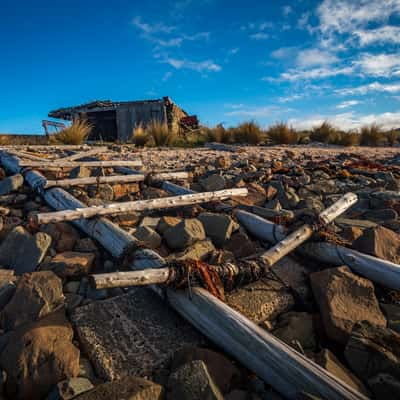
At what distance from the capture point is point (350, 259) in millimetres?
2527

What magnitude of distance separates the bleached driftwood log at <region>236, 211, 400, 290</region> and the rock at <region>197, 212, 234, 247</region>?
1.33 feet

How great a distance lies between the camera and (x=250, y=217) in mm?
3561

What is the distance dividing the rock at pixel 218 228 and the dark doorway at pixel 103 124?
1961 cm

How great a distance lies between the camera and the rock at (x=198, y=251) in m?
2.78

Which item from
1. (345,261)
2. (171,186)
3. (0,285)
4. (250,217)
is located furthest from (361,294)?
(171,186)

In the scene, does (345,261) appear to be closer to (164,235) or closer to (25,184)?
(164,235)

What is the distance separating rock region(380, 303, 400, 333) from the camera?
80.0 inches

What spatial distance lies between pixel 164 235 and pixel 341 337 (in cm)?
187

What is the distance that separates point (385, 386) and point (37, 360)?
5.79 feet

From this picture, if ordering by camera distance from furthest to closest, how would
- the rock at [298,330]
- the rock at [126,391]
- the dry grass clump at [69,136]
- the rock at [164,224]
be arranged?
the dry grass clump at [69,136], the rock at [164,224], the rock at [298,330], the rock at [126,391]

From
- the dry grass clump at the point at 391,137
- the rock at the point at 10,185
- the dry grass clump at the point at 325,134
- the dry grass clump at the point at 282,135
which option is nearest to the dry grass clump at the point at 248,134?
the dry grass clump at the point at 282,135

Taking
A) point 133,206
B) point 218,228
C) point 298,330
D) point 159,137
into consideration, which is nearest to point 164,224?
point 133,206

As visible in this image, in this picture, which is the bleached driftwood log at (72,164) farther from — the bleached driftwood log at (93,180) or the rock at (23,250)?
the rock at (23,250)

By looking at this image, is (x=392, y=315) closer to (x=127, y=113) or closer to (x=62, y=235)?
(x=62, y=235)
